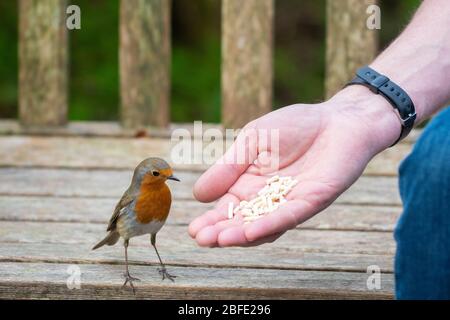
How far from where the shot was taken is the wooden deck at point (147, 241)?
6.77ft

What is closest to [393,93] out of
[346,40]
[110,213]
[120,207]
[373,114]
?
[373,114]

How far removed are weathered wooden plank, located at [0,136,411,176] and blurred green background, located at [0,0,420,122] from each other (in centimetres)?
130

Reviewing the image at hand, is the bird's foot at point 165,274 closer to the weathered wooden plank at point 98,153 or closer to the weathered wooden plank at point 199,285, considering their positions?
the weathered wooden plank at point 199,285

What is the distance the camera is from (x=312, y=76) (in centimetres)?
564

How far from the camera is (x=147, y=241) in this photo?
2482 millimetres

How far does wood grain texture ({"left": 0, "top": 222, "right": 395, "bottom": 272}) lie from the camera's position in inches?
88.7

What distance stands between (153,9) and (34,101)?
56 centimetres

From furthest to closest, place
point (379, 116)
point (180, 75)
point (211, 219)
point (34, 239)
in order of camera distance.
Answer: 1. point (180, 75)
2. point (34, 239)
3. point (379, 116)
4. point (211, 219)

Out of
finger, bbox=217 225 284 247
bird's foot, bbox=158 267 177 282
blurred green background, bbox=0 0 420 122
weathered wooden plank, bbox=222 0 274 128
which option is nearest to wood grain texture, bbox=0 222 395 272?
bird's foot, bbox=158 267 177 282

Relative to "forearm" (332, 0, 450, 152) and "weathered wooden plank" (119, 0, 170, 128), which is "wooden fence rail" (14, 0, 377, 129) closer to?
"weathered wooden plank" (119, 0, 170, 128)

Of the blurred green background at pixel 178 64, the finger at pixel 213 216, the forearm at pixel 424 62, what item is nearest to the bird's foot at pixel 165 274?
the finger at pixel 213 216

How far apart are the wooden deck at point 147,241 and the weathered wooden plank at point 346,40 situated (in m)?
0.33

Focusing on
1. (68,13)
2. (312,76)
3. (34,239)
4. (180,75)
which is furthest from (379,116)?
(312,76)

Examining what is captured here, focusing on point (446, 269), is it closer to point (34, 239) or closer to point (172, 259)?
point (172, 259)
